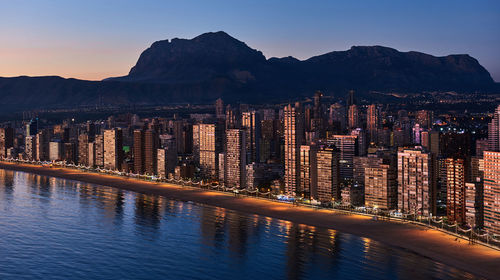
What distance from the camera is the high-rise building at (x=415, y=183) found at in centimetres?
5294

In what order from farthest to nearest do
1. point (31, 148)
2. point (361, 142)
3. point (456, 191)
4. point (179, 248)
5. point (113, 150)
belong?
point (31, 148) < point (113, 150) < point (361, 142) < point (456, 191) < point (179, 248)

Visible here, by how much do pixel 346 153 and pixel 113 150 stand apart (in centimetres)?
3753

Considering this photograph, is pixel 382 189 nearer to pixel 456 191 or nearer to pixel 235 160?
pixel 456 191

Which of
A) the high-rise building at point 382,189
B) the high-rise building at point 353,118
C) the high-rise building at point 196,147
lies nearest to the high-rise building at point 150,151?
the high-rise building at point 196,147

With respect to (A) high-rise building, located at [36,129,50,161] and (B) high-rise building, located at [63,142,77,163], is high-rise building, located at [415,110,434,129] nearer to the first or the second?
(B) high-rise building, located at [63,142,77,163]

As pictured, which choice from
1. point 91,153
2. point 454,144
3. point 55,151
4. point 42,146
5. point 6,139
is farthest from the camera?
point 6,139

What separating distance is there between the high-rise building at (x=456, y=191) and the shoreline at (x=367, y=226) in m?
2.85

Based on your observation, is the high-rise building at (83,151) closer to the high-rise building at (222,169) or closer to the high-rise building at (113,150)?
the high-rise building at (113,150)

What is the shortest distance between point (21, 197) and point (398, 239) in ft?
144

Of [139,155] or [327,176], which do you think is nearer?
[327,176]

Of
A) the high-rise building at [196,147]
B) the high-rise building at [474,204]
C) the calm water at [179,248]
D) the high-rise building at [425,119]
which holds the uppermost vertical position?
the high-rise building at [425,119]

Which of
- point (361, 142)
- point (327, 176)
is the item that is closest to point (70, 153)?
point (361, 142)

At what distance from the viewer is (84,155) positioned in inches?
4215

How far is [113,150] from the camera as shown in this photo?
98.7 m
